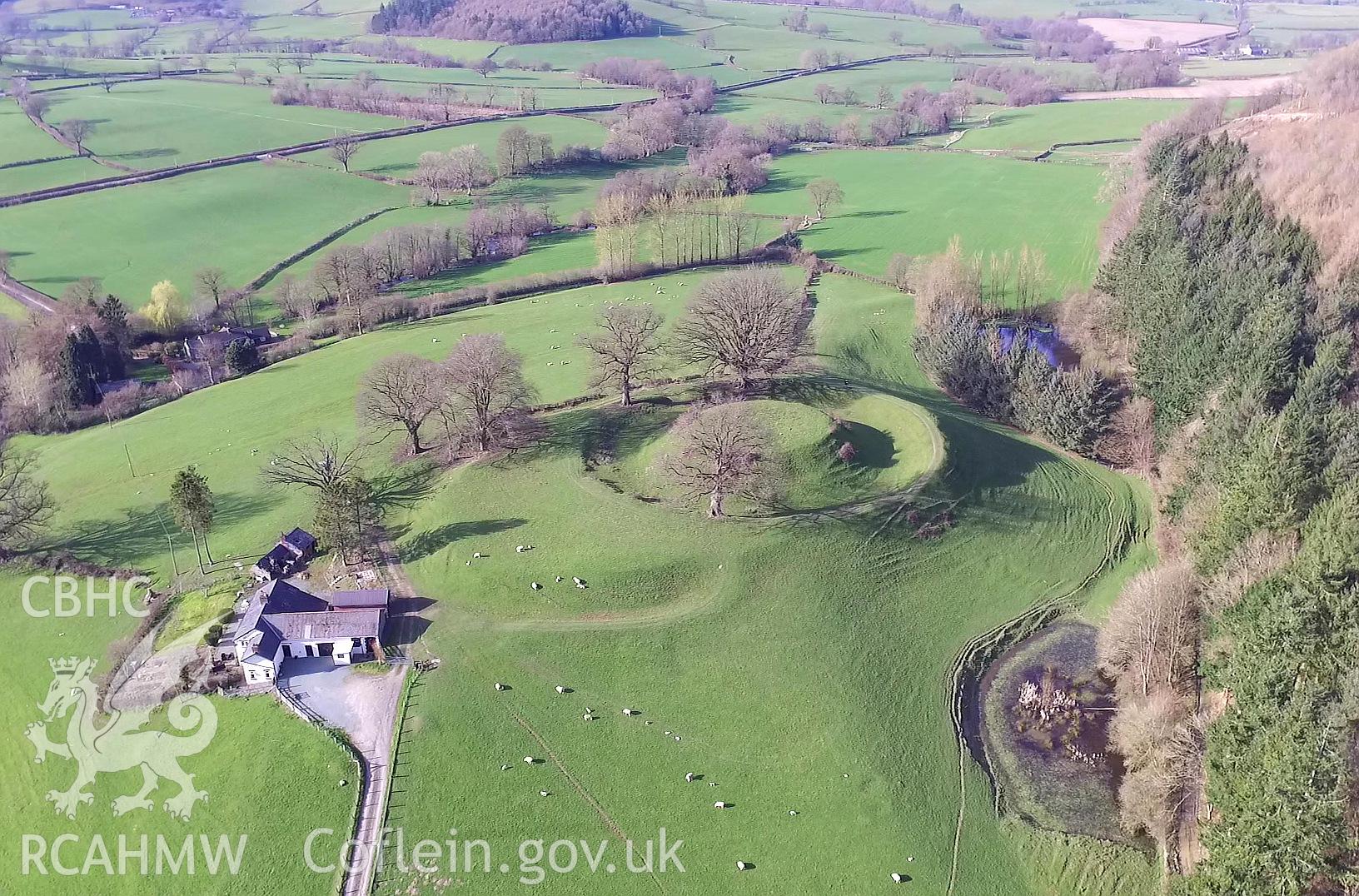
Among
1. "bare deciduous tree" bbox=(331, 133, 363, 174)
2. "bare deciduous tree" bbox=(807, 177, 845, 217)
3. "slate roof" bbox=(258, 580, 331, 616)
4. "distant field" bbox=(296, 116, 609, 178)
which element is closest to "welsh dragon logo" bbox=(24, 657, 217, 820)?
"slate roof" bbox=(258, 580, 331, 616)

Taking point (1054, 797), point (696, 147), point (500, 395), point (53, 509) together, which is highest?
point (696, 147)

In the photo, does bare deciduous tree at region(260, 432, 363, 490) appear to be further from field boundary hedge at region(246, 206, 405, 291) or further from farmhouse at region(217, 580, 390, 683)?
field boundary hedge at region(246, 206, 405, 291)

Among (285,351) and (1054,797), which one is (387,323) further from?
(1054,797)


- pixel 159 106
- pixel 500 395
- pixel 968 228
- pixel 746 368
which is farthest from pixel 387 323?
pixel 159 106

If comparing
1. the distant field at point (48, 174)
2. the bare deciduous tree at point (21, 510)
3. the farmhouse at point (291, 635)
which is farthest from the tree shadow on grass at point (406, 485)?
the distant field at point (48, 174)

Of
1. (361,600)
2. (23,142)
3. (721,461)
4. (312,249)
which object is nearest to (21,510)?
(361,600)
